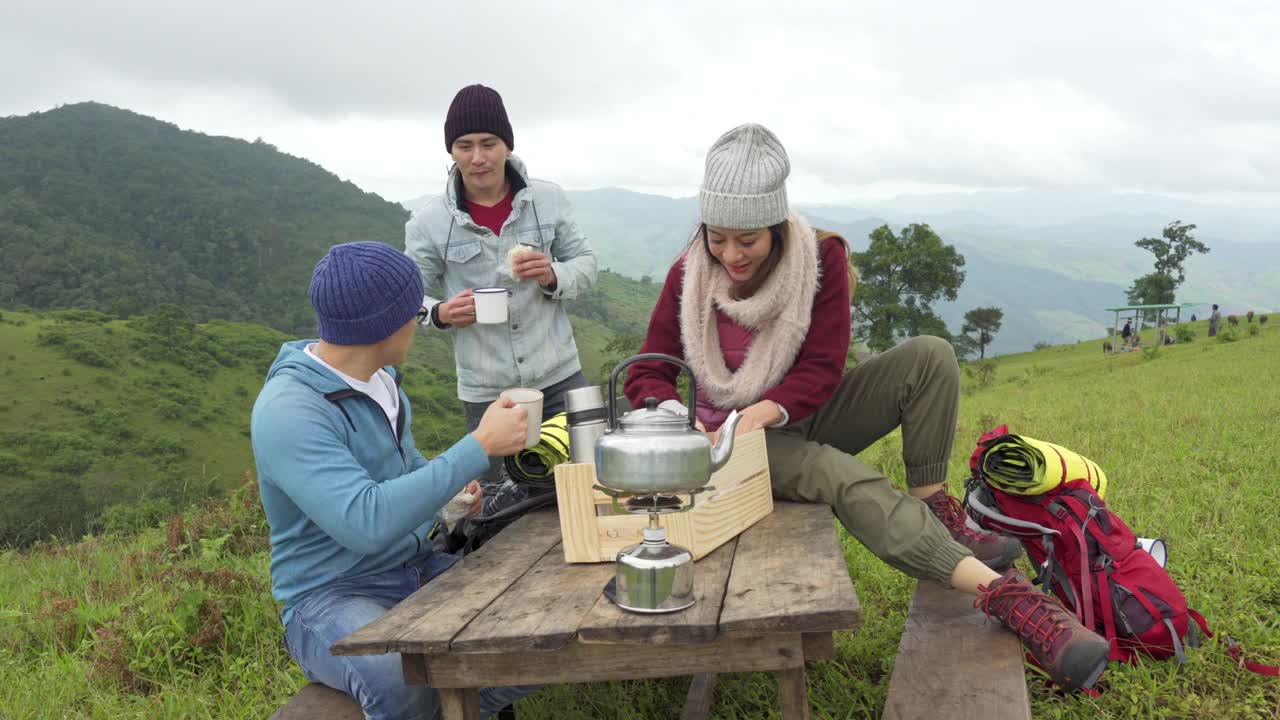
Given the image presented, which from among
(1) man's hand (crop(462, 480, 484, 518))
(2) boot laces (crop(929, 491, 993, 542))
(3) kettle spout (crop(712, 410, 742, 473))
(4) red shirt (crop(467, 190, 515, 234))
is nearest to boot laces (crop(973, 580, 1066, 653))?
(2) boot laces (crop(929, 491, 993, 542))

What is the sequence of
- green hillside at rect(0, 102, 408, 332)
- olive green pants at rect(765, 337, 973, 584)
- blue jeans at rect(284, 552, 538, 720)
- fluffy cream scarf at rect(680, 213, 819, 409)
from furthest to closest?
green hillside at rect(0, 102, 408, 332)
fluffy cream scarf at rect(680, 213, 819, 409)
olive green pants at rect(765, 337, 973, 584)
blue jeans at rect(284, 552, 538, 720)

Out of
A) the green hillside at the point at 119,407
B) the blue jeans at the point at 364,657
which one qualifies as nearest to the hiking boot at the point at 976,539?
the blue jeans at the point at 364,657

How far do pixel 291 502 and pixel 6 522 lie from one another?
57.1 m

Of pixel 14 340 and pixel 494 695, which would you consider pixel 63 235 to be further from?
pixel 494 695

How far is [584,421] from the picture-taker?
9.30 feet

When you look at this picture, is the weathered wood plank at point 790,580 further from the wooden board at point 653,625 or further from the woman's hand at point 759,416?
the woman's hand at point 759,416

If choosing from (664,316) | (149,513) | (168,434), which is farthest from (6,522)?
(664,316)

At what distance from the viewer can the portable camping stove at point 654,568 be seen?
1891 mm

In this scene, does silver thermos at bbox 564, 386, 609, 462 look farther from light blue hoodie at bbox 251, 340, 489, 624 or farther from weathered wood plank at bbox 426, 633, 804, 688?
weathered wood plank at bbox 426, 633, 804, 688

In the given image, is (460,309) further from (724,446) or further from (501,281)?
(724,446)

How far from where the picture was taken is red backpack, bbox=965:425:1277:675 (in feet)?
9.87

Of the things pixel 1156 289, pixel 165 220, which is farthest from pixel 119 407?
pixel 1156 289

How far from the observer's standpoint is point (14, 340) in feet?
215

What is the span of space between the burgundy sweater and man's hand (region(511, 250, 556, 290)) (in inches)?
29.8
